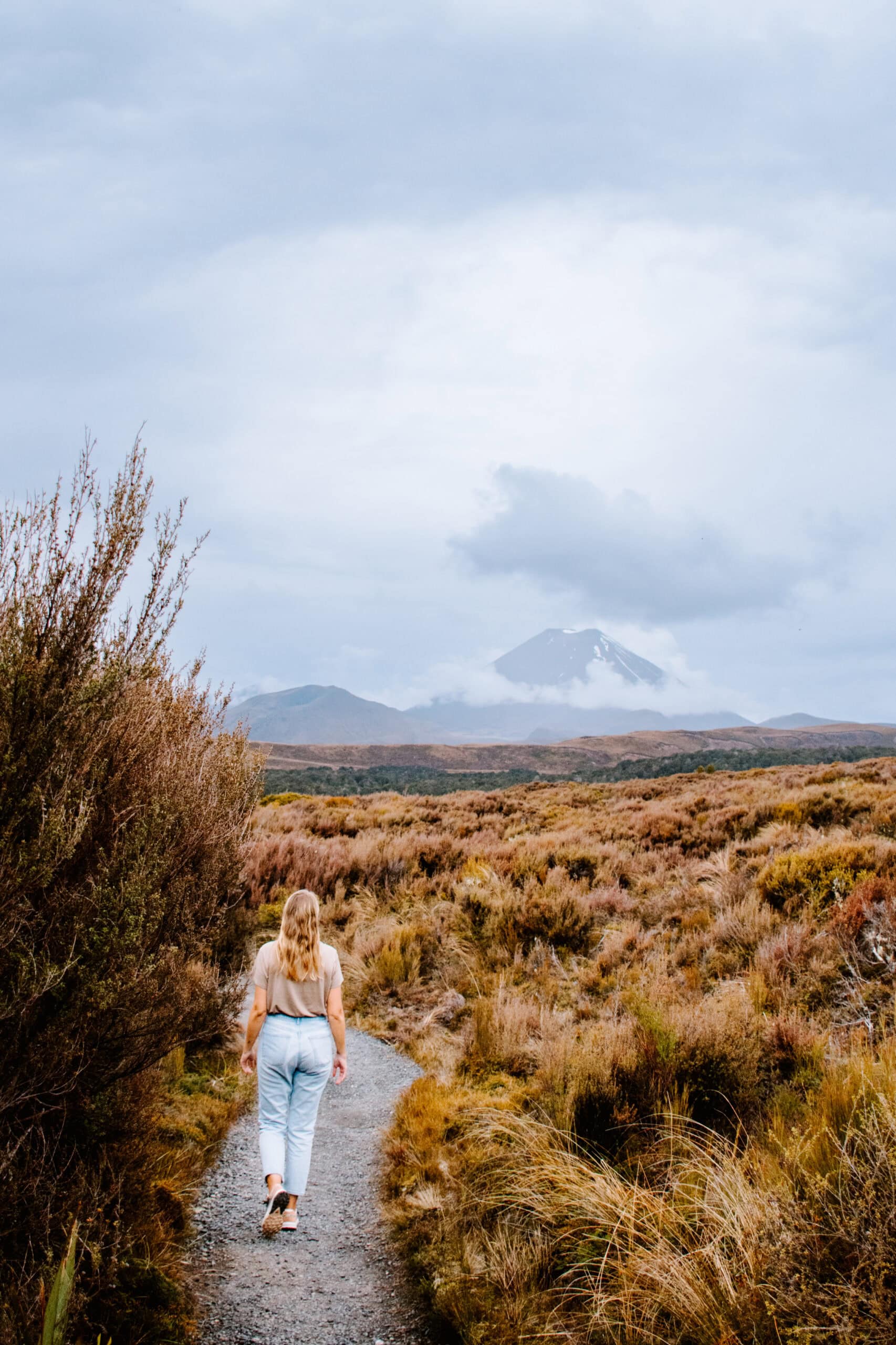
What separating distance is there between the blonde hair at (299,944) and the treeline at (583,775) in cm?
3819

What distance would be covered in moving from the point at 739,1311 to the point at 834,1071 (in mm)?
1674

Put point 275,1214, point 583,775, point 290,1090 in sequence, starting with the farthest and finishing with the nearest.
Answer: 1. point 583,775
2. point 290,1090
3. point 275,1214

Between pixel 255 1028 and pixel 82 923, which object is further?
pixel 255 1028

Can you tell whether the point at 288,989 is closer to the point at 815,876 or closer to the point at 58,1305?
the point at 58,1305

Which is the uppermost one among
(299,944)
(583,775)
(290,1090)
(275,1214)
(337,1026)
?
(299,944)

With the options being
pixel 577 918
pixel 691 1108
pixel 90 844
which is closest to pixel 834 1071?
pixel 691 1108

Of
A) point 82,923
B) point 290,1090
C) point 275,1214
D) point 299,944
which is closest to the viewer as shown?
point 82,923

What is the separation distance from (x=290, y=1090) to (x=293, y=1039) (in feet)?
1.06

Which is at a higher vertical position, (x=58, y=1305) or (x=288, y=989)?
(x=288, y=989)

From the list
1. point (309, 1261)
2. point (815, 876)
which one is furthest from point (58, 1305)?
point (815, 876)

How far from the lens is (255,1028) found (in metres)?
5.01

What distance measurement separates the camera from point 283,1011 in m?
4.99

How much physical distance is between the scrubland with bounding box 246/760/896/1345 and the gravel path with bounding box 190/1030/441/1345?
0.69ft

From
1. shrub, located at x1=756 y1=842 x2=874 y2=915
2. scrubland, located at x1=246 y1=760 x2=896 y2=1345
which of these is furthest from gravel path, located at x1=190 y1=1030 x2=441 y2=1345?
shrub, located at x1=756 y1=842 x2=874 y2=915
